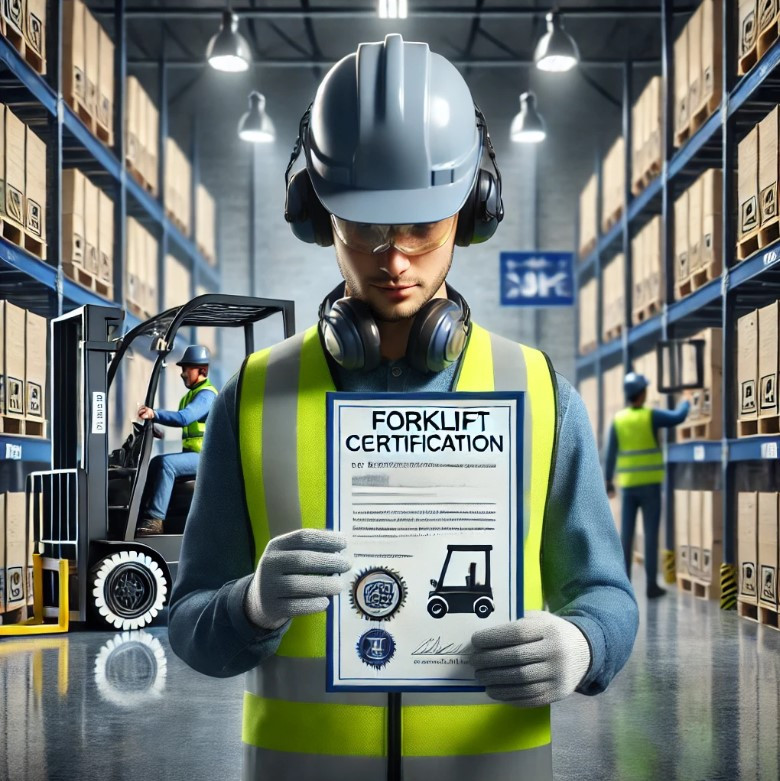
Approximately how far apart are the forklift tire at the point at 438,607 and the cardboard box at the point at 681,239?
9602mm

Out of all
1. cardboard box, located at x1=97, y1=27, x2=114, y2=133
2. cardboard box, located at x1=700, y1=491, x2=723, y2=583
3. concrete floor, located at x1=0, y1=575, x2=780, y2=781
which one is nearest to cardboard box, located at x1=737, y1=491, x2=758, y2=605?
cardboard box, located at x1=700, y1=491, x2=723, y2=583

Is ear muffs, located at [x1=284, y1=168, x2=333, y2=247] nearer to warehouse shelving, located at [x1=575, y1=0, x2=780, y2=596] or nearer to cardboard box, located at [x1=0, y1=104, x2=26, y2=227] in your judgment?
warehouse shelving, located at [x1=575, y1=0, x2=780, y2=596]

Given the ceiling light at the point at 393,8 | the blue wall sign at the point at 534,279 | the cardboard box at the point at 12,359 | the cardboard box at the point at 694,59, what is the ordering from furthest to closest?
the blue wall sign at the point at 534,279 → the ceiling light at the point at 393,8 → the cardboard box at the point at 694,59 → the cardboard box at the point at 12,359

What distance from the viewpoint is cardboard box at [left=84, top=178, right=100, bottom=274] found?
32.6ft

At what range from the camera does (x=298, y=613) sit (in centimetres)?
119

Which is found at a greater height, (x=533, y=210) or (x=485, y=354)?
(x=533, y=210)

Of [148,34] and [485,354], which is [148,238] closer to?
[148,34]

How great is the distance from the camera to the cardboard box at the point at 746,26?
8.13 m

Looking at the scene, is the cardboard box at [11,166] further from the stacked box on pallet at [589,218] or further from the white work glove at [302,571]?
the stacked box on pallet at [589,218]

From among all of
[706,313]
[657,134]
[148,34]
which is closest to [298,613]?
[706,313]

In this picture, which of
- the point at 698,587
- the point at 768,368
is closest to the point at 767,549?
the point at 768,368

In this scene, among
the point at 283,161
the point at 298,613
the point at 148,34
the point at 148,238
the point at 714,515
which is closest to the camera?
the point at 298,613

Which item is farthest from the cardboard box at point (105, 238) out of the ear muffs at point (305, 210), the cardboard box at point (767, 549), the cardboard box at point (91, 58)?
the ear muffs at point (305, 210)

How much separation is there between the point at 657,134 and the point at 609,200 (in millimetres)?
3319
